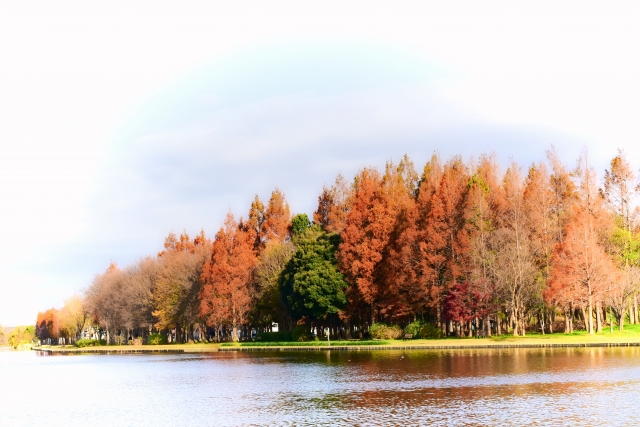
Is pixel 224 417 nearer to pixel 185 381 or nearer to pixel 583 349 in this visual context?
pixel 185 381

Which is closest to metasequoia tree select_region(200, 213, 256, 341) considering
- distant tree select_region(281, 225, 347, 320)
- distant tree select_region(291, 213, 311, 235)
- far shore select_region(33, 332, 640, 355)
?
distant tree select_region(291, 213, 311, 235)

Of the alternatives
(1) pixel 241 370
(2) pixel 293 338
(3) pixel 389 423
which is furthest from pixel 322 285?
(3) pixel 389 423

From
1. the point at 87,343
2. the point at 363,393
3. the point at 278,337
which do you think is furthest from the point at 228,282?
the point at 363,393

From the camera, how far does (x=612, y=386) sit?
105 ft

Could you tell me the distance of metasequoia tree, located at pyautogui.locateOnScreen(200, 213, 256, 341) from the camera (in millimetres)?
95812

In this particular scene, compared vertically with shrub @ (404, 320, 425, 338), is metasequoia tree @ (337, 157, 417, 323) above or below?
above

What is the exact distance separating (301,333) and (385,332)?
52.1ft

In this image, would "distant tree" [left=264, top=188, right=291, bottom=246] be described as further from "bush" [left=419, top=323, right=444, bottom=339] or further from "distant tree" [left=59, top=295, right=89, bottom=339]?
"distant tree" [left=59, top=295, right=89, bottom=339]

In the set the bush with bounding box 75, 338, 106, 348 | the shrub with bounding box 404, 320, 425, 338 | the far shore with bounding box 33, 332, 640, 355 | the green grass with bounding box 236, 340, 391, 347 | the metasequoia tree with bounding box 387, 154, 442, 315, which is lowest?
the bush with bounding box 75, 338, 106, 348

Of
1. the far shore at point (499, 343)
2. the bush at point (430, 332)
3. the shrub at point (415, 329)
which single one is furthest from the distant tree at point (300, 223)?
the bush at point (430, 332)

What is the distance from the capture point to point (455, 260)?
73062 millimetres

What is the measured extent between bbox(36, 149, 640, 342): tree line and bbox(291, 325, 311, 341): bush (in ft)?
4.09

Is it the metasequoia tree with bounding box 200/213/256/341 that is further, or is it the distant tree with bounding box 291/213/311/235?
the distant tree with bounding box 291/213/311/235

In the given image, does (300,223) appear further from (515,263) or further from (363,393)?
(363,393)
